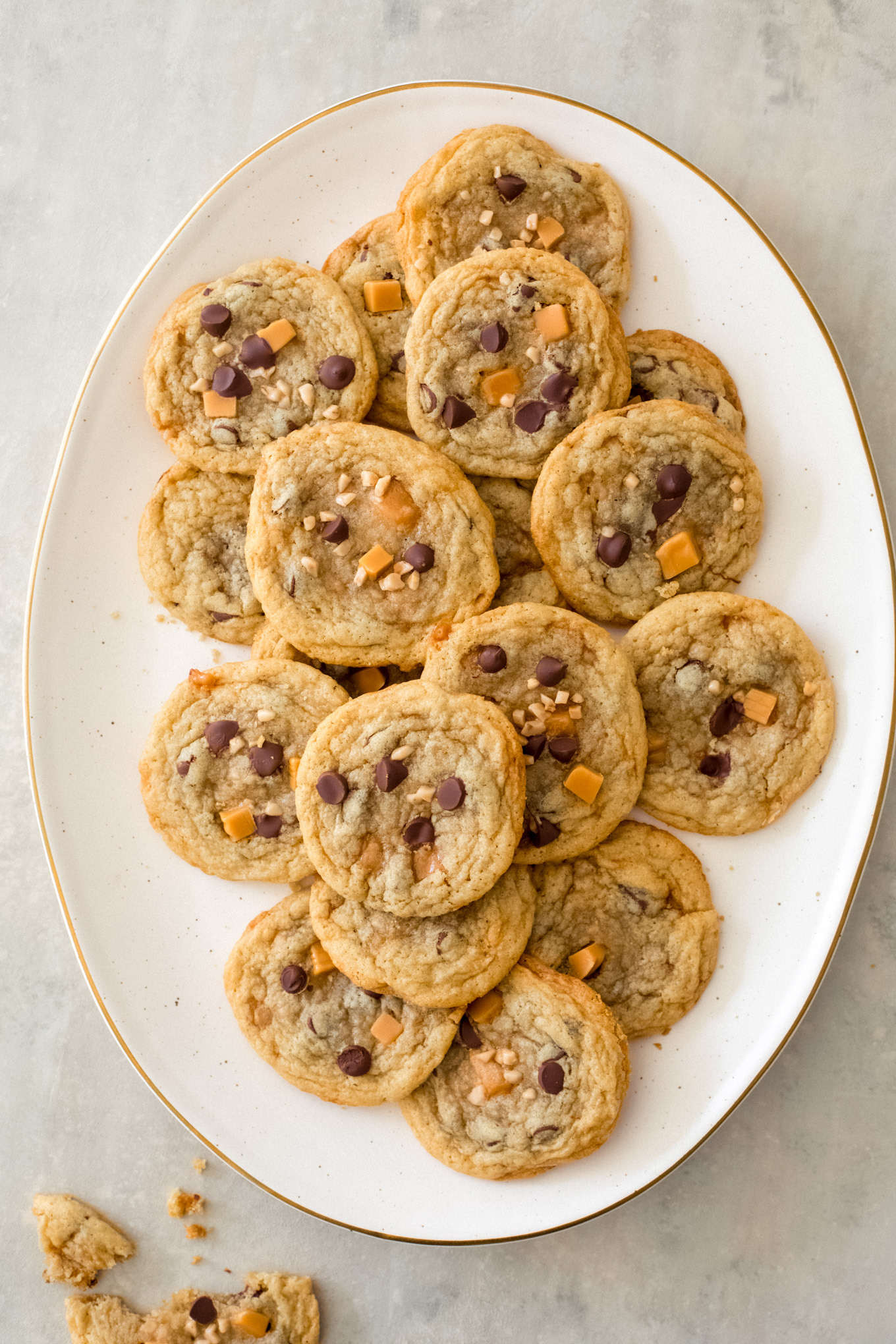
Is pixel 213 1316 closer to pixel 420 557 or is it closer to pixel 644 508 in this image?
pixel 420 557

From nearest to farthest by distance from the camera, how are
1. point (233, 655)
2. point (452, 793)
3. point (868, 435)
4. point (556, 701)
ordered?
1. point (452, 793)
2. point (556, 701)
3. point (233, 655)
4. point (868, 435)

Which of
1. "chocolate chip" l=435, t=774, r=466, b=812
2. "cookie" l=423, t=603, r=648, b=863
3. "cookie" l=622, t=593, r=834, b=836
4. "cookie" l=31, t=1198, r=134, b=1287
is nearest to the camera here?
"chocolate chip" l=435, t=774, r=466, b=812

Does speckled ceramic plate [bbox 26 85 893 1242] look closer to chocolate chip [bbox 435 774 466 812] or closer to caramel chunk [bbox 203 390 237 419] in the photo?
caramel chunk [bbox 203 390 237 419]

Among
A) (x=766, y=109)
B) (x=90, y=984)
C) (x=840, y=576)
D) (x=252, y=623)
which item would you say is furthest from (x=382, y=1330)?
(x=766, y=109)

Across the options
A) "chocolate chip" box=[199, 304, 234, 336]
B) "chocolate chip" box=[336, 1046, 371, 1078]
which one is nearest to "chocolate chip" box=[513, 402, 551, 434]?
"chocolate chip" box=[199, 304, 234, 336]

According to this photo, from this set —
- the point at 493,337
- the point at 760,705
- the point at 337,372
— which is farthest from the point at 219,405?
the point at 760,705

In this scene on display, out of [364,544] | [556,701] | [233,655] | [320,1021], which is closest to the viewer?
[556,701]

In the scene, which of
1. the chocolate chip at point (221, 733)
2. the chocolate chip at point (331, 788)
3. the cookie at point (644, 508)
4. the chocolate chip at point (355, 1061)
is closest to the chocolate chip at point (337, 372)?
the cookie at point (644, 508)
